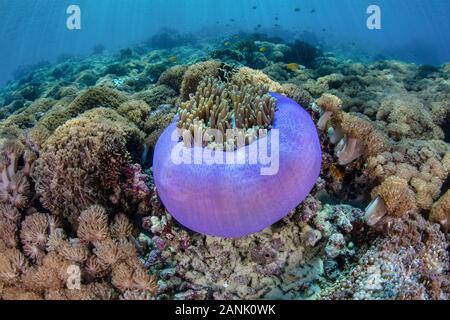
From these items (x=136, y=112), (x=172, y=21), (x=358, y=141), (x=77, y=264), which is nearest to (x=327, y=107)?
(x=358, y=141)

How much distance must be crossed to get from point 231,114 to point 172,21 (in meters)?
72.4

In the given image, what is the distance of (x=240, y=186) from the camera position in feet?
8.20

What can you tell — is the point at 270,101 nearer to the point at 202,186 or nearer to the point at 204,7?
the point at 202,186

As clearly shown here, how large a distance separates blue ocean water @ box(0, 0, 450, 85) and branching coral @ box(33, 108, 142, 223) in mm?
52702

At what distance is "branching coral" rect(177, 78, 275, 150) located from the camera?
2.94 metres

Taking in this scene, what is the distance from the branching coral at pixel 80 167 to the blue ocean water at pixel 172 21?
5270cm

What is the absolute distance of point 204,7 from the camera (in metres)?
90.2

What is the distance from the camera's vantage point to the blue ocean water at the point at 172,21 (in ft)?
189

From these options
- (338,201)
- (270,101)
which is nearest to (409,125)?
(338,201)

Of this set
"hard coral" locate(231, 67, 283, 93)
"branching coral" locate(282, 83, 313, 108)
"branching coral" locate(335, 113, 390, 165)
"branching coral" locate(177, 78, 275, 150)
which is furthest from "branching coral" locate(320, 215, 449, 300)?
"hard coral" locate(231, 67, 283, 93)

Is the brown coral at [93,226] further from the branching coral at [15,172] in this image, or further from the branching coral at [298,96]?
the branching coral at [298,96]

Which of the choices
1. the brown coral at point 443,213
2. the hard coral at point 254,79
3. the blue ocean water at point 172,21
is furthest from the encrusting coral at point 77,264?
the blue ocean water at point 172,21

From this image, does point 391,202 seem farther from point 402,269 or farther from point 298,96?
point 298,96
